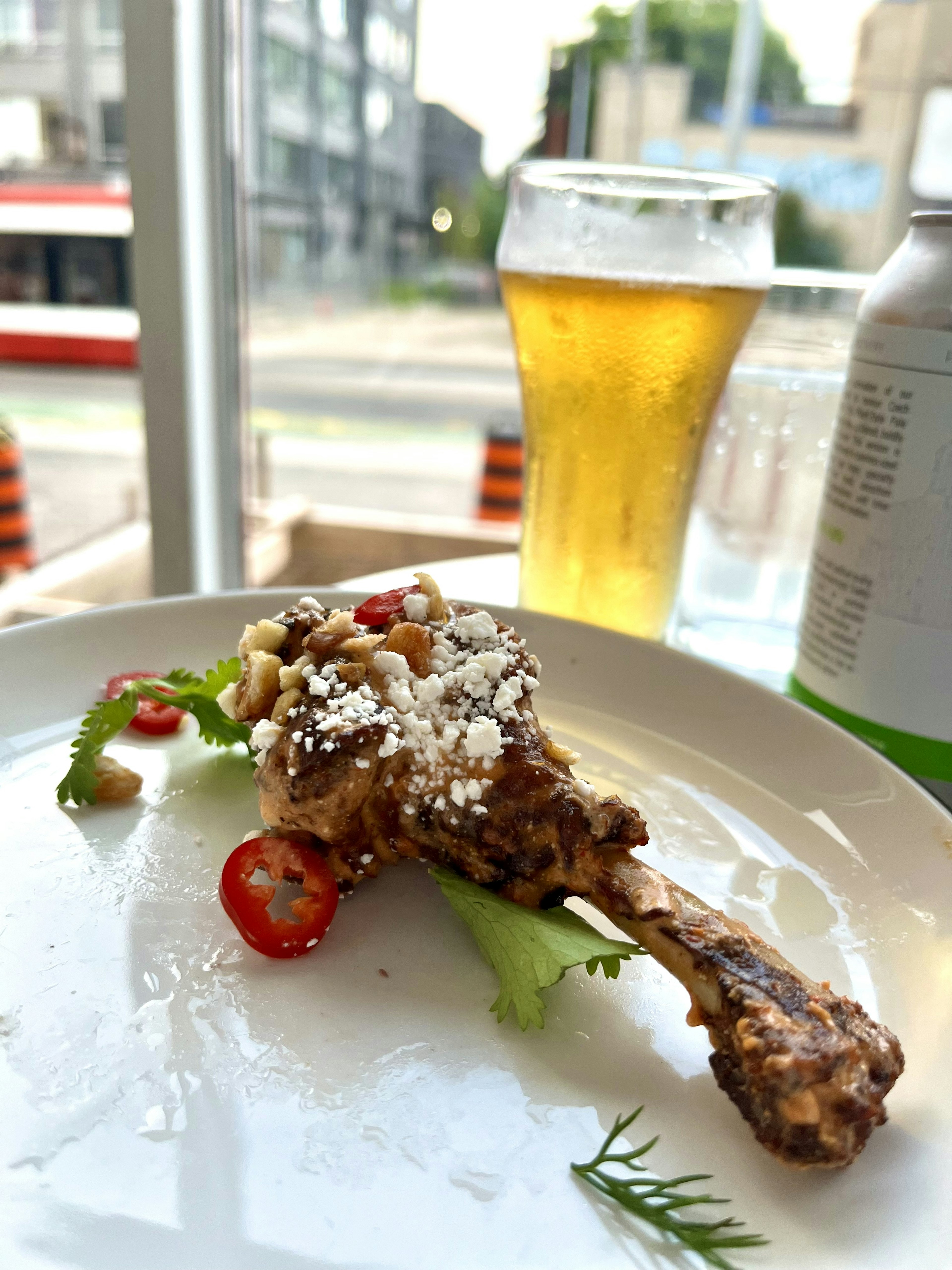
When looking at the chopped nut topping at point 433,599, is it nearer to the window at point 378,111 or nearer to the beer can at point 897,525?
the beer can at point 897,525

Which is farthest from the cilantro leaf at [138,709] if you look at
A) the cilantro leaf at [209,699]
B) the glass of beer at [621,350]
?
the glass of beer at [621,350]

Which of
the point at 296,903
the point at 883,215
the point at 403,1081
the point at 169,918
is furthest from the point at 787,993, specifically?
the point at 883,215

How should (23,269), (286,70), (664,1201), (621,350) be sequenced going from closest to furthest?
(664,1201) < (621,350) < (286,70) < (23,269)

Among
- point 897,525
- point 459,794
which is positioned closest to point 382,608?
point 459,794

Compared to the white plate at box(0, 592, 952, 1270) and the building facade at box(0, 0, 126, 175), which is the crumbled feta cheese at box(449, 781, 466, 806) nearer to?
the white plate at box(0, 592, 952, 1270)

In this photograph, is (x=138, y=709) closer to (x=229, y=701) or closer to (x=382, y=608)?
(x=229, y=701)

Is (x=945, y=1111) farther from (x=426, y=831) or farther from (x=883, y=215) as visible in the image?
(x=883, y=215)
